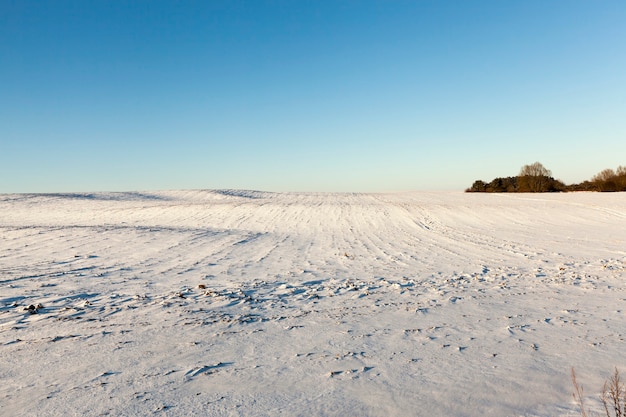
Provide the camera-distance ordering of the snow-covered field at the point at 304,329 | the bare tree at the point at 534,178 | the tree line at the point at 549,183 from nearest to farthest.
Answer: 1. the snow-covered field at the point at 304,329
2. the tree line at the point at 549,183
3. the bare tree at the point at 534,178

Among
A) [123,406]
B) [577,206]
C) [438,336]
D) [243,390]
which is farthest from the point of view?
[577,206]

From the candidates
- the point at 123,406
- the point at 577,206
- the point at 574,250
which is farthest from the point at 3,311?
the point at 577,206

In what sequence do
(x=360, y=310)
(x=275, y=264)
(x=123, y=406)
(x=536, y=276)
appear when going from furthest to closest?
(x=275, y=264)
(x=536, y=276)
(x=360, y=310)
(x=123, y=406)

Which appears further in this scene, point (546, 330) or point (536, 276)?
point (536, 276)

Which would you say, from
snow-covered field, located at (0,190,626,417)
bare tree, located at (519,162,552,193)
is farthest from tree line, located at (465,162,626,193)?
snow-covered field, located at (0,190,626,417)

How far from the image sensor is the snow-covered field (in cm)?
399

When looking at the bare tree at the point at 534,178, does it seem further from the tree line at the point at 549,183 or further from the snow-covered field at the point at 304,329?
the snow-covered field at the point at 304,329

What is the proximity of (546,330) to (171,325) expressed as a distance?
5214 millimetres

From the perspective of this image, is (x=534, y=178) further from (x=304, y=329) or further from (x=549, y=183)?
(x=304, y=329)

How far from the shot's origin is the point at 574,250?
13117mm

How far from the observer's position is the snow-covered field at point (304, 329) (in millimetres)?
3988

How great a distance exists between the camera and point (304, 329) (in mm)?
6016

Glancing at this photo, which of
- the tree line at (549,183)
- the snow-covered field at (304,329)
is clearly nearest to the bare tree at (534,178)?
the tree line at (549,183)

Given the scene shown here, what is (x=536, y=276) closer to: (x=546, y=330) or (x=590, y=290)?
(x=590, y=290)
